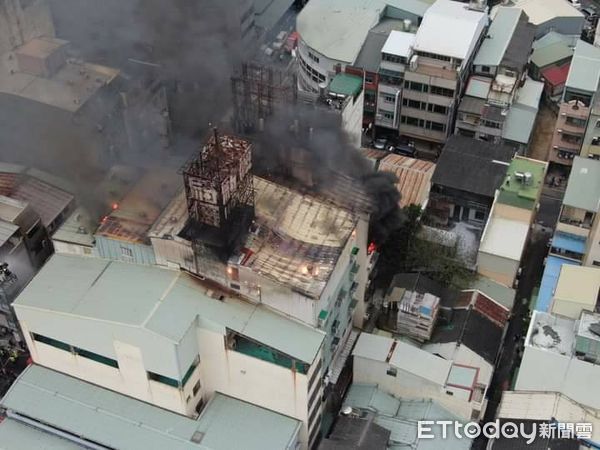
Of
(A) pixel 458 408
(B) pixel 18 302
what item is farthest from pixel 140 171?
(A) pixel 458 408

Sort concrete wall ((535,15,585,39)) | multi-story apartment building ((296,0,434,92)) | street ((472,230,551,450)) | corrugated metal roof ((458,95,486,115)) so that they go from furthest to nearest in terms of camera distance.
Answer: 1. concrete wall ((535,15,585,39))
2. multi-story apartment building ((296,0,434,92))
3. corrugated metal roof ((458,95,486,115))
4. street ((472,230,551,450))

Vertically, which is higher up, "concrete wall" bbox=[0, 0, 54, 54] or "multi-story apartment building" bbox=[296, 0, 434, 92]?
"concrete wall" bbox=[0, 0, 54, 54]

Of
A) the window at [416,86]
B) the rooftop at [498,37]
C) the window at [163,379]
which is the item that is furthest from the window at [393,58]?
the window at [163,379]

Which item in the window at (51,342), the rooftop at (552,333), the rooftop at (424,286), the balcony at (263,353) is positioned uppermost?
the balcony at (263,353)

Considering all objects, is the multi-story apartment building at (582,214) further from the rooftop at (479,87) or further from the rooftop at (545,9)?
the rooftop at (545,9)

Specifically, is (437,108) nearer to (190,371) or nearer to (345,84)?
(345,84)

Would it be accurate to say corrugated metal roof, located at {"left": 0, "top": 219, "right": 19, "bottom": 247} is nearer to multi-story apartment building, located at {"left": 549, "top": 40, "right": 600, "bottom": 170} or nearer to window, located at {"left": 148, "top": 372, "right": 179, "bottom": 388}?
window, located at {"left": 148, "top": 372, "right": 179, "bottom": 388}

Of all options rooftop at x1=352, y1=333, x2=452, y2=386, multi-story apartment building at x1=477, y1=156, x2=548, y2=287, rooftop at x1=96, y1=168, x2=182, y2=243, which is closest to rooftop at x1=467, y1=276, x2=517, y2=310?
multi-story apartment building at x1=477, y1=156, x2=548, y2=287
